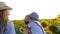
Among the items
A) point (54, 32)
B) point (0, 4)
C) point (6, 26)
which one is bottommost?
point (54, 32)

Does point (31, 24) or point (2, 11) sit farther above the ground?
point (2, 11)

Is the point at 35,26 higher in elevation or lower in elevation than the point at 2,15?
lower

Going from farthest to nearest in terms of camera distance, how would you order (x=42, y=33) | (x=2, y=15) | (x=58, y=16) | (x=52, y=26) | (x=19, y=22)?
1. (x=19, y=22)
2. (x=58, y=16)
3. (x=52, y=26)
4. (x=42, y=33)
5. (x=2, y=15)

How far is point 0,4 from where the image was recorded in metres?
3.46

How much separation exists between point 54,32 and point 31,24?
9.28 ft

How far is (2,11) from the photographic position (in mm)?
3449

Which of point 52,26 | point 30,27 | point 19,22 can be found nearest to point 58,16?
point 52,26

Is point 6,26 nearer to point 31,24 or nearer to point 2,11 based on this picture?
point 2,11

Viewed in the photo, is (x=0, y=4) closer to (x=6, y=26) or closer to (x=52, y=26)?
(x=6, y=26)

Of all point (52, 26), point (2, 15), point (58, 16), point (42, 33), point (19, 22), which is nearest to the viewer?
point (2, 15)

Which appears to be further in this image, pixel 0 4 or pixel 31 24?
pixel 31 24

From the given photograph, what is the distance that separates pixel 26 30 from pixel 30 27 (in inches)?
4.2

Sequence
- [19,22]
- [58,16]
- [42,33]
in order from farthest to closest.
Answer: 1. [19,22]
2. [58,16]
3. [42,33]

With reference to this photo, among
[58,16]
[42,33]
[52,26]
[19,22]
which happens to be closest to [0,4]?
[42,33]
